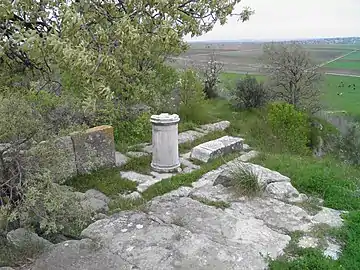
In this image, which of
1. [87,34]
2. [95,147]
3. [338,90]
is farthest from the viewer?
[338,90]

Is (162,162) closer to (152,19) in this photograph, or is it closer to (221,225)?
(221,225)

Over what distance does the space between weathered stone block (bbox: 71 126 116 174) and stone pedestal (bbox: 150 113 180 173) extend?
2.29 ft

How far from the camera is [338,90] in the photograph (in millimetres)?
23656

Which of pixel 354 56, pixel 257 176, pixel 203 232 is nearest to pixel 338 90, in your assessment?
pixel 354 56

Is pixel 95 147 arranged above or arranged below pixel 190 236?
above

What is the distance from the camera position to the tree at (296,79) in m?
14.6

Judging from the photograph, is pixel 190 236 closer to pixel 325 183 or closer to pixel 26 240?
pixel 26 240

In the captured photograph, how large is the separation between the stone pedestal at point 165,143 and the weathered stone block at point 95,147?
2.29 ft

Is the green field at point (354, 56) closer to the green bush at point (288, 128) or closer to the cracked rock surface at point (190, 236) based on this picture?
the green bush at point (288, 128)

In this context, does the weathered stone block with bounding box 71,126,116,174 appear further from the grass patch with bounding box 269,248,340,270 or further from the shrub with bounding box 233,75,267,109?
the shrub with bounding box 233,75,267,109

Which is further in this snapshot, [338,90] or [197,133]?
[338,90]

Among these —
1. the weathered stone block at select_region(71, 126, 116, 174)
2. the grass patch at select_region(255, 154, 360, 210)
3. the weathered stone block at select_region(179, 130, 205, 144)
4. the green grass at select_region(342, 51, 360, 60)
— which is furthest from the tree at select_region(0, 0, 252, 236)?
the green grass at select_region(342, 51, 360, 60)

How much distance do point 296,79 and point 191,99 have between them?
627cm

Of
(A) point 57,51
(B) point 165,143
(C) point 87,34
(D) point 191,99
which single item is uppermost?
(C) point 87,34
